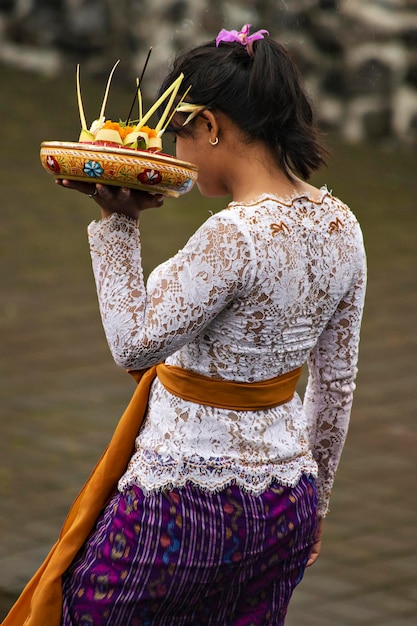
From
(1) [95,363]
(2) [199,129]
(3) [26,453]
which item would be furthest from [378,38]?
(2) [199,129]

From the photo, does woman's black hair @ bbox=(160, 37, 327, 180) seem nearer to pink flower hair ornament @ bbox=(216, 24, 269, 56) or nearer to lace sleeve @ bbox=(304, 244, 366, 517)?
pink flower hair ornament @ bbox=(216, 24, 269, 56)

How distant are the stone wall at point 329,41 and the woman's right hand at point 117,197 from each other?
8607 mm

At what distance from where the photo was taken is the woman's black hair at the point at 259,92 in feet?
7.63

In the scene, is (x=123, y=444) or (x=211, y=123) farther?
(x=123, y=444)

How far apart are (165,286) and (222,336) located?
0.55 feet

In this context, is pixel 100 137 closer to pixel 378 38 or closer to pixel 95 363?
pixel 95 363

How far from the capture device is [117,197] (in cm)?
229

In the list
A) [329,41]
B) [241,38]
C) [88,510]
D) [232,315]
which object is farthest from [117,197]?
[329,41]

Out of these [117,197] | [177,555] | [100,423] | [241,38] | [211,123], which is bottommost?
[177,555]

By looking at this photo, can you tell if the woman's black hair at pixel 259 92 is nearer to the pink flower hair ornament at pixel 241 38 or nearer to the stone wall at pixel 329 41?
the pink flower hair ornament at pixel 241 38

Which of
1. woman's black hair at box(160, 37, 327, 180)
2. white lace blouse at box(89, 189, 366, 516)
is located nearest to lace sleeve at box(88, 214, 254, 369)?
white lace blouse at box(89, 189, 366, 516)

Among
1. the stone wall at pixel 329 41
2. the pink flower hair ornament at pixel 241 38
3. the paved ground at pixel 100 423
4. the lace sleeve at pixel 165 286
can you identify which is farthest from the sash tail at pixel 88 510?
the stone wall at pixel 329 41

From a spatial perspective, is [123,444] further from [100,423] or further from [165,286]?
[100,423]

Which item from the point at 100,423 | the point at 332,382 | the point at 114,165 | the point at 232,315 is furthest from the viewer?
the point at 100,423
